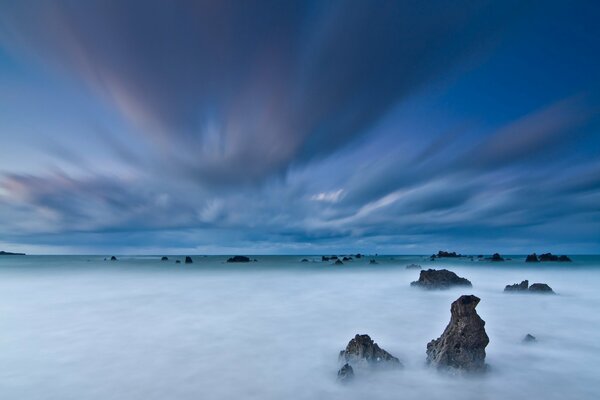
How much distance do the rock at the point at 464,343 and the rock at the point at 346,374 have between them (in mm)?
1896

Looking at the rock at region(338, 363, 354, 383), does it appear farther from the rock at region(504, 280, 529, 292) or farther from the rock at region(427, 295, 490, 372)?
the rock at region(504, 280, 529, 292)

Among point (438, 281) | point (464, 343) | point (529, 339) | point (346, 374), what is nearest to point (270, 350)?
point (346, 374)

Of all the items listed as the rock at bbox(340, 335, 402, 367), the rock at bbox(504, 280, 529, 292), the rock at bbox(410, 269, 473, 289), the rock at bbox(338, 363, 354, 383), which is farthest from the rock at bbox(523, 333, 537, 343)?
the rock at bbox(410, 269, 473, 289)

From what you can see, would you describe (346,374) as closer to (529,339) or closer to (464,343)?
(464,343)

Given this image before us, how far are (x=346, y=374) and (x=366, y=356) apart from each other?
72cm

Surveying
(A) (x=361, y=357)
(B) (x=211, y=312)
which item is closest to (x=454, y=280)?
(B) (x=211, y=312)

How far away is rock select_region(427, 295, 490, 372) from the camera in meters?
6.75

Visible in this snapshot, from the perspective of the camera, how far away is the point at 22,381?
23.0 feet

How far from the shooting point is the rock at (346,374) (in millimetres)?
6523

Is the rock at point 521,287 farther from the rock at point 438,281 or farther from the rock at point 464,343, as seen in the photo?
the rock at point 464,343

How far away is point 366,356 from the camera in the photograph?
707 centimetres

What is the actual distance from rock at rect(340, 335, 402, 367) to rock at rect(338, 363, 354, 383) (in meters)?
0.47

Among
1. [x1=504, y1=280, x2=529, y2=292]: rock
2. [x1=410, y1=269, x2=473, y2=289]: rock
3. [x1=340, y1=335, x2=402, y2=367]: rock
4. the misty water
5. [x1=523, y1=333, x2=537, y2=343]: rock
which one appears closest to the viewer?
the misty water

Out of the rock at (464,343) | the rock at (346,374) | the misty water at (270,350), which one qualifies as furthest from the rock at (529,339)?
the rock at (346,374)
